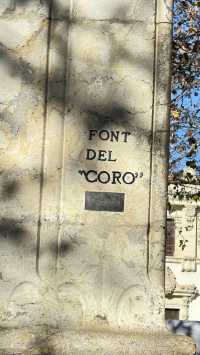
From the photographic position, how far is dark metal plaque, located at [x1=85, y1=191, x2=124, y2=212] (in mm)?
3955

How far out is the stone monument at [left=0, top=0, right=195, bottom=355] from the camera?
151 inches

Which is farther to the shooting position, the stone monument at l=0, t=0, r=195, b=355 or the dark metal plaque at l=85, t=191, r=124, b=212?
the dark metal plaque at l=85, t=191, r=124, b=212

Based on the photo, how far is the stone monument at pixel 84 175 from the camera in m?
3.83

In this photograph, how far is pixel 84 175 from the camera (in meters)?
3.99

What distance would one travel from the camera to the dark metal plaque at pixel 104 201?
3955mm

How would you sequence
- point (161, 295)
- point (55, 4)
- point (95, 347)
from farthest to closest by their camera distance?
1. point (55, 4)
2. point (161, 295)
3. point (95, 347)

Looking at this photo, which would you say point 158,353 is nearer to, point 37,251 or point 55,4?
point 37,251

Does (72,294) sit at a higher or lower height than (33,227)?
→ lower

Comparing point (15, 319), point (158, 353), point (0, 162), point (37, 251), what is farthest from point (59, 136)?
point (158, 353)

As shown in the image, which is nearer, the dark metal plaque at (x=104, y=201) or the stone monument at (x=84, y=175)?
the stone monument at (x=84, y=175)

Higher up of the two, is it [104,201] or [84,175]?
[84,175]

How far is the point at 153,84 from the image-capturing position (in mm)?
4109

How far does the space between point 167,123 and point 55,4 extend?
90 centimetres

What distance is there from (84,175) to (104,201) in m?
0.17
